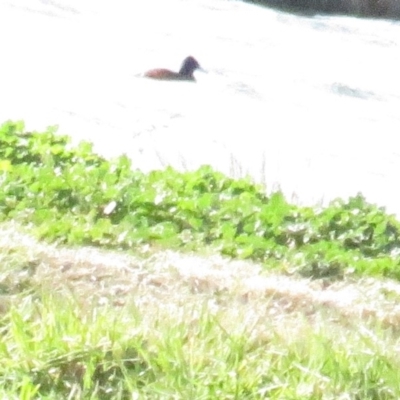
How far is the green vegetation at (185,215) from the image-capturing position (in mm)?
4672

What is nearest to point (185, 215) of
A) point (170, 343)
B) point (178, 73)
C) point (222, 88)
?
point (170, 343)

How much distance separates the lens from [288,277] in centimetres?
446

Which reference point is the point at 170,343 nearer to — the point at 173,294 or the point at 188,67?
the point at 173,294

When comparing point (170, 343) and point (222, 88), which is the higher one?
point (170, 343)

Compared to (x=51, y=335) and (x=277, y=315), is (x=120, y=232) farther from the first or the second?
(x=51, y=335)

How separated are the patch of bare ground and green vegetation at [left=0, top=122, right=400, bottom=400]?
11mm

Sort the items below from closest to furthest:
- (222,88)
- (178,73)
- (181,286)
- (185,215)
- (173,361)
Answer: (173,361) → (181,286) → (185,215) → (222,88) → (178,73)

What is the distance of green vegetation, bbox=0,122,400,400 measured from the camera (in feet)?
9.91

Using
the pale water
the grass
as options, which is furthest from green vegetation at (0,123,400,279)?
the pale water

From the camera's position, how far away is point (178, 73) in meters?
8.80

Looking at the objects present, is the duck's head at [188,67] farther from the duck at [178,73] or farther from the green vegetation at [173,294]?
the green vegetation at [173,294]

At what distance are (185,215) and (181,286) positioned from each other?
3.91 feet

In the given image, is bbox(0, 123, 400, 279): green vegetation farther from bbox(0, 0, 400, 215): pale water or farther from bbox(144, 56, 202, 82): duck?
bbox(144, 56, 202, 82): duck

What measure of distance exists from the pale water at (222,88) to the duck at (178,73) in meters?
0.10
